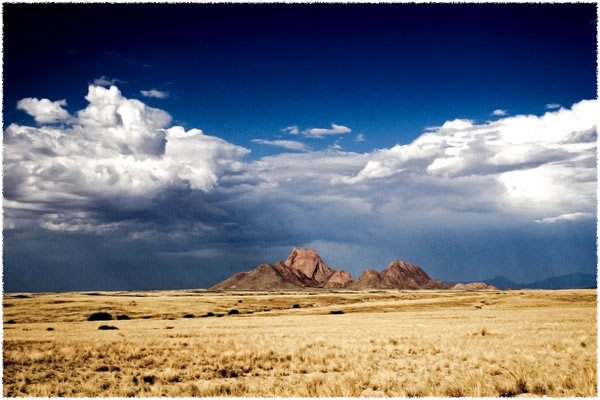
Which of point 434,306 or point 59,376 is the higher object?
point 59,376

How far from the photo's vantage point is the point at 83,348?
21828mm

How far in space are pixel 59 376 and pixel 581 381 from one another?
17.9 meters

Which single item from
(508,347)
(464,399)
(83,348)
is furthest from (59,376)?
(508,347)

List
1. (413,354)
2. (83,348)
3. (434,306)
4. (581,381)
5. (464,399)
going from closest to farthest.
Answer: (464,399), (581,381), (413,354), (83,348), (434,306)

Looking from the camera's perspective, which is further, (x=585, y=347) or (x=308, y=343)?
(x=308, y=343)

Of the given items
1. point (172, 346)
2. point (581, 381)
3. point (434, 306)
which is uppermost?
point (581, 381)

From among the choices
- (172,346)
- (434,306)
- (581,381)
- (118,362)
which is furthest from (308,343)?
(434,306)

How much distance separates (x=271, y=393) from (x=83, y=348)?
13332 mm

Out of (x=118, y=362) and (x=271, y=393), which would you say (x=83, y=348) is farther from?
(x=271, y=393)

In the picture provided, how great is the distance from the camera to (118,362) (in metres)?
18.7

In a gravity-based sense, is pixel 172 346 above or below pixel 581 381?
below

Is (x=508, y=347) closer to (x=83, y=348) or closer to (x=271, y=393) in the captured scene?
(x=271, y=393)

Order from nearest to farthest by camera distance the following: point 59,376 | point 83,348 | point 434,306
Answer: point 59,376
point 83,348
point 434,306

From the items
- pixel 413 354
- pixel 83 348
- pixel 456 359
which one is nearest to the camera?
pixel 456 359
